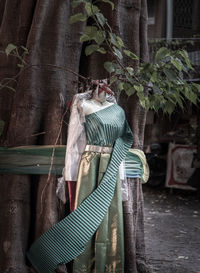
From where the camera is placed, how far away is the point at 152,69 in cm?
359

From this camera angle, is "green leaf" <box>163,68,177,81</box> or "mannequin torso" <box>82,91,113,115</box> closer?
"green leaf" <box>163,68,177,81</box>

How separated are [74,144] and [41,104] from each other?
0.66 metres

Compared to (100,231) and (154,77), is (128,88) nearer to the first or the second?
(154,77)

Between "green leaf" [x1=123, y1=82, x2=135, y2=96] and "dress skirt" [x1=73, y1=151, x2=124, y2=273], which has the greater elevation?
"green leaf" [x1=123, y1=82, x2=135, y2=96]

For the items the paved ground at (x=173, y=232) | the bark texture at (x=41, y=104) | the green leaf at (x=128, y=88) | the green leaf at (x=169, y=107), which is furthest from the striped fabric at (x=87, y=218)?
the paved ground at (x=173, y=232)

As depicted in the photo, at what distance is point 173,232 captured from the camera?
23.3 feet

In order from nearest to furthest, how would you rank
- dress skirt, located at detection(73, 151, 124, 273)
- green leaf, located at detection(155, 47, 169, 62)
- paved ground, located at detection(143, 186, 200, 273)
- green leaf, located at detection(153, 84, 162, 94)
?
green leaf, located at detection(155, 47, 169, 62) < green leaf, located at detection(153, 84, 162, 94) < dress skirt, located at detection(73, 151, 124, 273) < paved ground, located at detection(143, 186, 200, 273)

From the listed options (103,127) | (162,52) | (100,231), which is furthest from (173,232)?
(162,52)

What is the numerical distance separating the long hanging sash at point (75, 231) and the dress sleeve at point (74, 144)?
0.88 ft

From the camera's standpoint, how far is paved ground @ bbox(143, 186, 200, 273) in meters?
5.17

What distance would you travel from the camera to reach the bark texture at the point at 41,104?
13.2ft

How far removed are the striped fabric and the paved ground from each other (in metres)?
1.47

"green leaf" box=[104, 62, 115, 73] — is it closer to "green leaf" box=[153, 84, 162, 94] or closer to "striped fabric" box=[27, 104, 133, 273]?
"green leaf" box=[153, 84, 162, 94]

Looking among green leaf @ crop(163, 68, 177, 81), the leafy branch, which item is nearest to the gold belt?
the leafy branch
